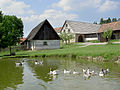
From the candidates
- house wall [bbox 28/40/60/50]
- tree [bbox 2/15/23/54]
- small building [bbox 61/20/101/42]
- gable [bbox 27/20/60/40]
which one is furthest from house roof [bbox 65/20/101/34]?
tree [bbox 2/15/23/54]

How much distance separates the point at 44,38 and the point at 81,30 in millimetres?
19845

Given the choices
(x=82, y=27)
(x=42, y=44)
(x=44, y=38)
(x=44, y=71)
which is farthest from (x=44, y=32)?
(x=44, y=71)

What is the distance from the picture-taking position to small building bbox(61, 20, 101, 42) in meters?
57.3

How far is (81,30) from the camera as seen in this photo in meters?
59.7

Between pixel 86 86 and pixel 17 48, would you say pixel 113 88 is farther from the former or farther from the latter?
pixel 17 48

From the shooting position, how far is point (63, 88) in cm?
989

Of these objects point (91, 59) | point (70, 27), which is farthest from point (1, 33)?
point (70, 27)

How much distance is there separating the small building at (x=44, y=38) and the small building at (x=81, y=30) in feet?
46.4

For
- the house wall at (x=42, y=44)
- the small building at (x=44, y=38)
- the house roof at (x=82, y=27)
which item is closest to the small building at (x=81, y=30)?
the house roof at (x=82, y=27)

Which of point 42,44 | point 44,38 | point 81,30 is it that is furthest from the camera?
point 81,30

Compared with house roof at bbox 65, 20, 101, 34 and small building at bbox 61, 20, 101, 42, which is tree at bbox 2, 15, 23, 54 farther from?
house roof at bbox 65, 20, 101, 34

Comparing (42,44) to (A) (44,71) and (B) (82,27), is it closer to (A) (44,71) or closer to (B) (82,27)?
(B) (82,27)

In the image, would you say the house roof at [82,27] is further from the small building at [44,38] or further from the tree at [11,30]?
the tree at [11,30]

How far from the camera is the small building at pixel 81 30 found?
188 ft
